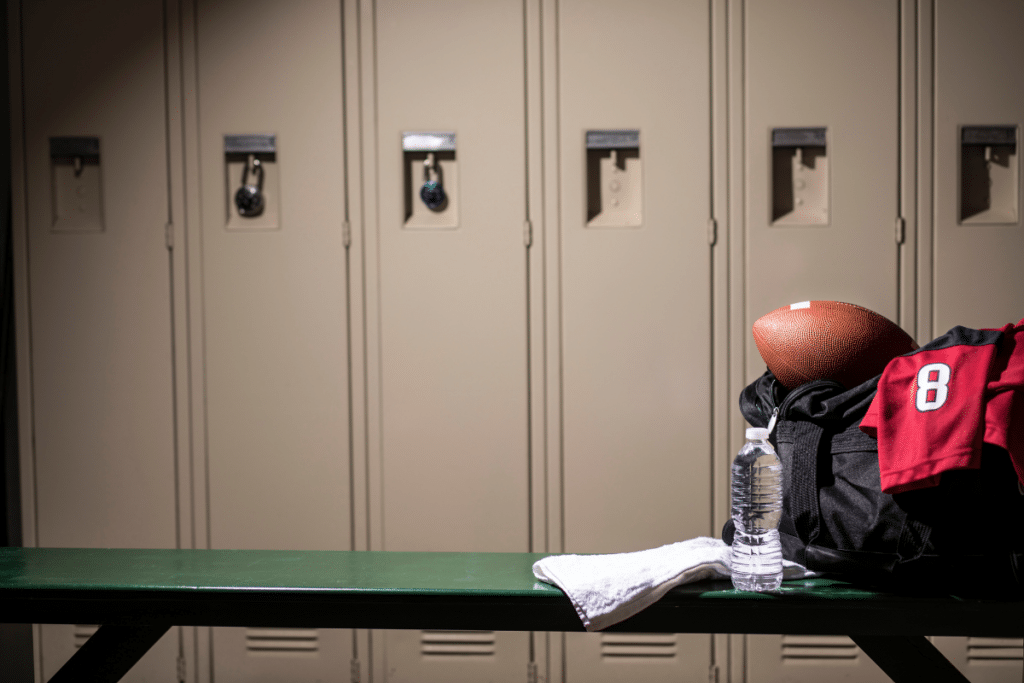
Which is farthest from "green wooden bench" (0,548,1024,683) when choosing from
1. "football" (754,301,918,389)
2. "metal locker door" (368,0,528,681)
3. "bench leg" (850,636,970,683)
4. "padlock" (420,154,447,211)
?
"padlock" (420,154,447,211)

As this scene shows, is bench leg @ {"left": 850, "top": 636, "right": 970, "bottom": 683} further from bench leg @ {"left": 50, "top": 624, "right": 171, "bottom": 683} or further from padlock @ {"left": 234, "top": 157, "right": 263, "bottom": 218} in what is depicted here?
padlock @ {"left": 234, "top": 157, "right": 263, "bottom": 218}

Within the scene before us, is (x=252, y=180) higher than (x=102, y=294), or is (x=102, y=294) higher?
(x=252, y=180)

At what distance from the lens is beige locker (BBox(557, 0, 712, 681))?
80.9 inches

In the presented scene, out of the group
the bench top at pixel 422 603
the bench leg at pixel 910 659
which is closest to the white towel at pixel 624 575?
the bench top at pixel 422 603

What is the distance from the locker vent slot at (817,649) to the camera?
2021 mm

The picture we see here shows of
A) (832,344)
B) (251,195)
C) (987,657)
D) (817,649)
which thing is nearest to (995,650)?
(987,657)

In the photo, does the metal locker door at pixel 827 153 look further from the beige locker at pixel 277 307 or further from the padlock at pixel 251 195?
the padlock at pixel 251 195

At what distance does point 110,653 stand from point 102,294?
1.45 meters

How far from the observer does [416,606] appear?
3.13 feet

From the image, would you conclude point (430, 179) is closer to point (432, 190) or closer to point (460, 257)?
point (432, 190)

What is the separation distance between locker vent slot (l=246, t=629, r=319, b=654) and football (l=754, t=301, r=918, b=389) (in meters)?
1.71

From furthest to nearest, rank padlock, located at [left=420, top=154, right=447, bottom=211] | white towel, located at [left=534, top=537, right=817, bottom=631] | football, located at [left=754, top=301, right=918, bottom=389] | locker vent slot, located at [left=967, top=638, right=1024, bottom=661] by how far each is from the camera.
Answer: padlock, located at [left=420, top=154, right=447, bottom=211] < locker vent slot, located at [left=967, top=638, right=1024, bottom=661] < football, located at [left=754, top=301, right=918, bottom=389] < white towel, located at [left=534, top=537, right=817, bottom=631]

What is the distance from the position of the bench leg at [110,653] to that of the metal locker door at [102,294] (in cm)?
122

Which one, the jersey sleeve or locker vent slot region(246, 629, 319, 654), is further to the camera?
locker vent slot region(246, 629, 319, 654)
